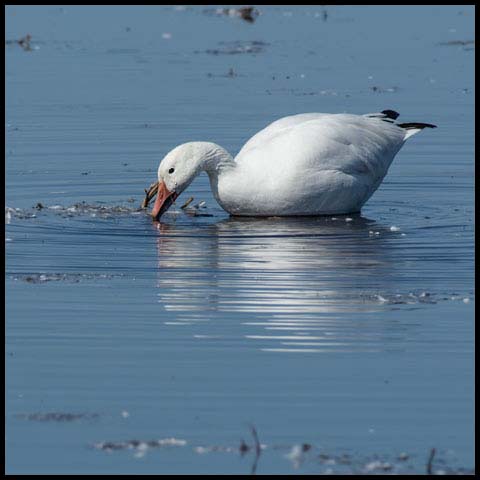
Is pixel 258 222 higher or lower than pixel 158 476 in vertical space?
higher

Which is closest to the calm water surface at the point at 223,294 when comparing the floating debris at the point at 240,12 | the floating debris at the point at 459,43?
the floating debris at the point at 459,43

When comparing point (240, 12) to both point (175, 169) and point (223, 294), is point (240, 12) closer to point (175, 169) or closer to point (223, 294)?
point (175, 169)

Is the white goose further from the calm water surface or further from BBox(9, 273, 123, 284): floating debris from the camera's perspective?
BBox(9, 273, 123, 284): floating debris

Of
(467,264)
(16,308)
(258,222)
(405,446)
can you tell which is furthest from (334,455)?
(258,222)

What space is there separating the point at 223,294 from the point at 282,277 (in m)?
0.63

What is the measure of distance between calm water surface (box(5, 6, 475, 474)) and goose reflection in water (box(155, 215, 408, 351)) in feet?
0.08

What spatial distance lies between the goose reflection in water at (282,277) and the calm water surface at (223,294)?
1.0 inches

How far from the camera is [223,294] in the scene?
10336 mm

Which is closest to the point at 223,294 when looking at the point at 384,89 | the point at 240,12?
the point at 384,89

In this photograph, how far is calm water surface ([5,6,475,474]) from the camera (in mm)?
7457

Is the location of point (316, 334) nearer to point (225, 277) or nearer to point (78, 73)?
point (225, 277)

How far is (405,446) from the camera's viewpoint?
287 inches

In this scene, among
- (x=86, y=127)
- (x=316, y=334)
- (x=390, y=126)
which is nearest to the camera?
(x=316, y=334)

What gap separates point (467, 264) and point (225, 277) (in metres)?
1.65
